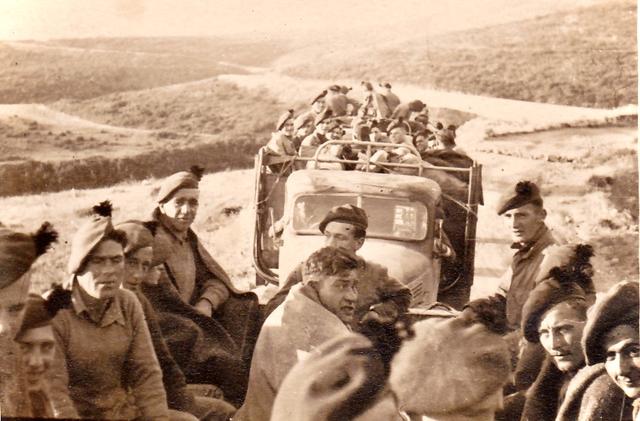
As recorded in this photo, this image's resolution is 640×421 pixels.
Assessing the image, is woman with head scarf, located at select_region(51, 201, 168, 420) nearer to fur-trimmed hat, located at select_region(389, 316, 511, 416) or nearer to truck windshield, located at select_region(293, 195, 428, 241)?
truck windshield, located at select_region(293, 195, 428, 241)

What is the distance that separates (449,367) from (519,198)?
1094 mm

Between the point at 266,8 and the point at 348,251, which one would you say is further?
the point at 266,8

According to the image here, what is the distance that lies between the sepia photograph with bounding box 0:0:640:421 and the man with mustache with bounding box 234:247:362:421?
0.01 m

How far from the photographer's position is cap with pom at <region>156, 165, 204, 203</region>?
7.10 m

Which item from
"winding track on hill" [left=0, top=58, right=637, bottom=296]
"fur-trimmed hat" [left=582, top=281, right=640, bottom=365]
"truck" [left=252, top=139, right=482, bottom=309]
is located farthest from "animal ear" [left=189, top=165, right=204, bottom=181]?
"fur-trimmed hat" [left=582, top=281, right=640, bottom=365]

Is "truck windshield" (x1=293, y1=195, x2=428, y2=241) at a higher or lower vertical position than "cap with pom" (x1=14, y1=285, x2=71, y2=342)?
higher

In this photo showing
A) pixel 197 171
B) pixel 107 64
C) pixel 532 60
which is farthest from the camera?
pixel 107 64

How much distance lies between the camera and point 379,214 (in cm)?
709

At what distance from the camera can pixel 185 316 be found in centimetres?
696

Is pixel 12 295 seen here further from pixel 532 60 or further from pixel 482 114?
pixel 532 60

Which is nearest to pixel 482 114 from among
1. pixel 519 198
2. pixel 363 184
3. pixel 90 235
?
pixel 519 198

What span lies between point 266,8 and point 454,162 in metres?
1.52

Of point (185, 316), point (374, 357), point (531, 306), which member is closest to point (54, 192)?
point (185, 316)

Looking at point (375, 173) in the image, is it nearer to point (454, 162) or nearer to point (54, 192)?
point (454, 162)
